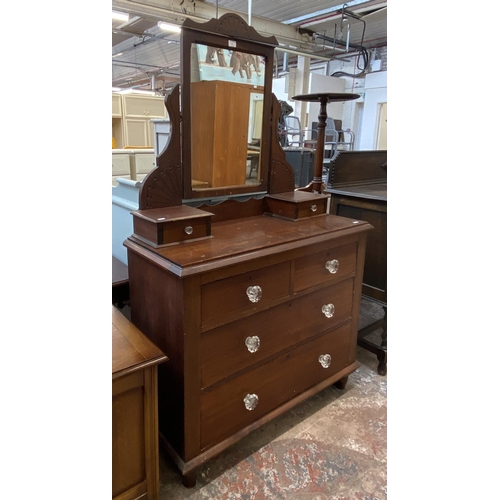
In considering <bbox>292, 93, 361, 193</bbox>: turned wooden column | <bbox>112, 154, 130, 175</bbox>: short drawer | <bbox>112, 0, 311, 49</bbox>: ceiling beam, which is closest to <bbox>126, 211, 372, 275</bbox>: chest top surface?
<bbox>292, 93, 361, 193</bbox>: turned wooden column

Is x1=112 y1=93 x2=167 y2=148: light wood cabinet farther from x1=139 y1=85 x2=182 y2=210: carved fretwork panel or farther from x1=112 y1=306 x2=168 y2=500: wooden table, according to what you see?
x1=112 y1=306 x2=168 y2=500: wooden table

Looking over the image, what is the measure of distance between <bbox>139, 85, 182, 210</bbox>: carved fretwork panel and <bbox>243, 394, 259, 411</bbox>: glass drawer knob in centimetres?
84

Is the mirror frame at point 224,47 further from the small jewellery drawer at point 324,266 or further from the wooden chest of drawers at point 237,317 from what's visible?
the small jewellery drawer at point 324,266

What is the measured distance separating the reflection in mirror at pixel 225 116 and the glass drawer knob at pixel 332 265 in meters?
0.53

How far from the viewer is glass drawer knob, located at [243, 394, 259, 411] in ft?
5.27

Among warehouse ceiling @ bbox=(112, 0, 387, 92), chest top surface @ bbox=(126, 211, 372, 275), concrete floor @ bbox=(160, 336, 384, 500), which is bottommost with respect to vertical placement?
concrete floor @ bbox=(160, 336, 384, 500)

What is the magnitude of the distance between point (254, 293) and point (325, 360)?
0.69 meters

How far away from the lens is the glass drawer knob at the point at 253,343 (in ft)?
5.06

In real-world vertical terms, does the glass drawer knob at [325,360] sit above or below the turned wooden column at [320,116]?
below

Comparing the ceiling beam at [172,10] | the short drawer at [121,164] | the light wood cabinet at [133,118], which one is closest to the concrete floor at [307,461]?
the short drawer at [121,164]

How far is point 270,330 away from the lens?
63.9 inches
